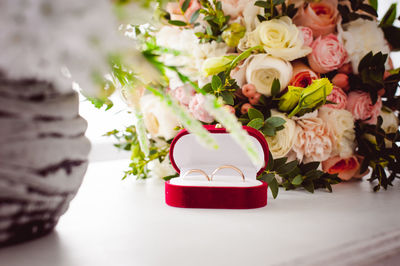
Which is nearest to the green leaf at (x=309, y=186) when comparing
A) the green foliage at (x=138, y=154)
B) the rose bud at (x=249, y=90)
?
the rose bud at (x=249, y=90)

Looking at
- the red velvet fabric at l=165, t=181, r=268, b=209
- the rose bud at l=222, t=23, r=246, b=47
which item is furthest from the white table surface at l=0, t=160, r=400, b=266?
the rose bud at l=222, t=23, r=246, b=47

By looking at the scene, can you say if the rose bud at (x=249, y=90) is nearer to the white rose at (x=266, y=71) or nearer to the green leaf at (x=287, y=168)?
the white rose at (x=266, y=71)

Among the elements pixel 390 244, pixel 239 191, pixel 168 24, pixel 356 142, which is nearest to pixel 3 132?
pixel 239 191

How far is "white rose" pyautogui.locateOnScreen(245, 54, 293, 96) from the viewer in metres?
0.78

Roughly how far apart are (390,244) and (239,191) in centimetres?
24

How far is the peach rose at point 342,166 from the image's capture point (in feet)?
2.75

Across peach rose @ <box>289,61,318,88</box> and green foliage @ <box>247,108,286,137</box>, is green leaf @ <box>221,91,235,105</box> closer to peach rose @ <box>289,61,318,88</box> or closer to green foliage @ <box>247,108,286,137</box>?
green foliage @ <box>247,108,286,137</box>

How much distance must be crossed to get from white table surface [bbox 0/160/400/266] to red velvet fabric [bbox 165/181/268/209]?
0.01 meters

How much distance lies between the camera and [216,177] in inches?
30.0

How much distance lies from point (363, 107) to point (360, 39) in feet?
0.49

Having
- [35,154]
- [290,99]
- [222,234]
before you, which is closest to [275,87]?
[290,99]

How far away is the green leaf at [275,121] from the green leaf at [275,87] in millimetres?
61

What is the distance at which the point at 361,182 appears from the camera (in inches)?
35.4

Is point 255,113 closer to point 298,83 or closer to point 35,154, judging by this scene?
point 298,83
